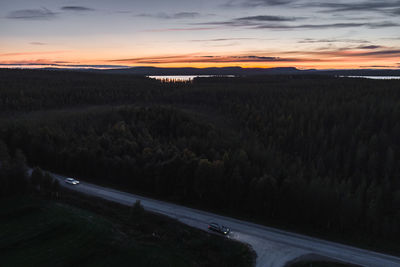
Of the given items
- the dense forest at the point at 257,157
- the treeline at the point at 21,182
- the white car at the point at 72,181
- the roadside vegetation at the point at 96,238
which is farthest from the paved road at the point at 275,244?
the treeline at the point at 21,182

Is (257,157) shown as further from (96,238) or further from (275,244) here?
(96,238)

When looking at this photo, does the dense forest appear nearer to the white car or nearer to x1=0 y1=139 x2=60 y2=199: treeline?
the white car

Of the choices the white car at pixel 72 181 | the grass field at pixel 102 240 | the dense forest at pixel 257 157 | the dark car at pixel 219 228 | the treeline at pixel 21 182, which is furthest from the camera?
the white car at pixel 72 181

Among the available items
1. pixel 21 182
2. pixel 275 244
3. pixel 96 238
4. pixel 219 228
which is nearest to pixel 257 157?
pixel 219 228

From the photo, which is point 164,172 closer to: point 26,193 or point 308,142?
point 26,193

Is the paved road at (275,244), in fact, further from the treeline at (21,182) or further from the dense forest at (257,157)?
the treeline at (21,182)

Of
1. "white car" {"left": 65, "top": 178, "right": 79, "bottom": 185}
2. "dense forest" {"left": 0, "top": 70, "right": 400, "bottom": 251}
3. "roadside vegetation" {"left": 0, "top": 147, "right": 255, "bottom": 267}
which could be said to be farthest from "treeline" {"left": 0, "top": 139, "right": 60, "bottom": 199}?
"dense forest" {"left": 0, "top": 70, "right": 400, "bottom": 251}

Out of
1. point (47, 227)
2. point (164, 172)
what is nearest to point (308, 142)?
point (164, 172)
